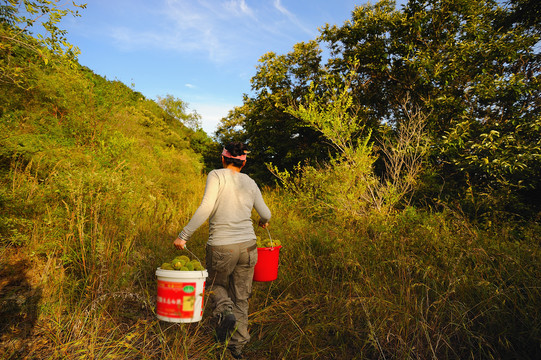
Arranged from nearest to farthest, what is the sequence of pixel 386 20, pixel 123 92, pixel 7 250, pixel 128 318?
pixel 128 318
pixel 7 250
pixel 123 92
pixel 386 20

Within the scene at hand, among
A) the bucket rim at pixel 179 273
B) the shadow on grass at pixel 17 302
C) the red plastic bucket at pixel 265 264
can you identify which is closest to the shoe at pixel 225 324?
the bucket rim at pixel 179 273

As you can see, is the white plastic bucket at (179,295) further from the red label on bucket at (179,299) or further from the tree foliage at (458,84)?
the tree foliage at (458,84)

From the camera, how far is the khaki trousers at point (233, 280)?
2564 mm

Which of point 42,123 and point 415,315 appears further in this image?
point 42,123

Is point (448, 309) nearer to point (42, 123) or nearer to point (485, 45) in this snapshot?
point (42, 123)

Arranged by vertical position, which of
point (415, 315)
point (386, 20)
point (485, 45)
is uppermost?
point (386, 20)

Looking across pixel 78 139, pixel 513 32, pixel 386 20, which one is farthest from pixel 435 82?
pixel 78 139

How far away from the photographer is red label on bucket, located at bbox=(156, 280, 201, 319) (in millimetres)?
2074

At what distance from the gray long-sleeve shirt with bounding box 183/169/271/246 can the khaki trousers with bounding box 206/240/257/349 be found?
0.09 m

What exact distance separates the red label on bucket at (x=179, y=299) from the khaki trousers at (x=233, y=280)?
384mm

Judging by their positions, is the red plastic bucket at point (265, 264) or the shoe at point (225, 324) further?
the red plastic bucket at point (265, 264)

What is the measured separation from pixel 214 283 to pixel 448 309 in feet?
6.77

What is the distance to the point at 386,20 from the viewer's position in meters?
8.90

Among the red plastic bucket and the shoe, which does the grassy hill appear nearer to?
the shoe
